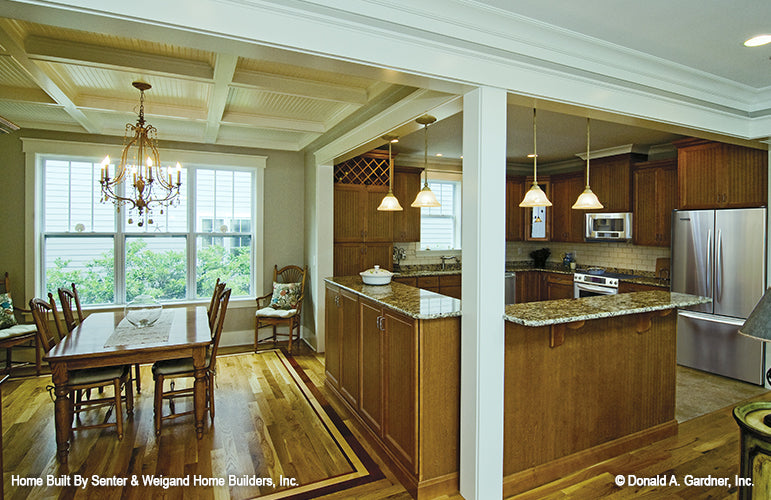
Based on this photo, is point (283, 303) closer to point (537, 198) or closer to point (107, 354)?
point (107, 354)

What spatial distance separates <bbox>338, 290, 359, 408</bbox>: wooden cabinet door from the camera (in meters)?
3.38

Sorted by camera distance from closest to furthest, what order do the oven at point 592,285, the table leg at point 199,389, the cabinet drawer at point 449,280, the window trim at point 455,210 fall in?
the table leg at point 199,389
the oven at point 592,285
the cabinet drawer at point 449,280
the window trim at point 455,210

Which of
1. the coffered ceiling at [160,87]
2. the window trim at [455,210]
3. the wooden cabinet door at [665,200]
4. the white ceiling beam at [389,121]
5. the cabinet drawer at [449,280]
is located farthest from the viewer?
the window trim at [455,210]

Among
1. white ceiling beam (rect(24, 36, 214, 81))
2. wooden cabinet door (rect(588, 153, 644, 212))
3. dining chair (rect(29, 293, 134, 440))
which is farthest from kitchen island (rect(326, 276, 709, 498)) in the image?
wooden cabinet door (rect(588, 153, 644, 212))

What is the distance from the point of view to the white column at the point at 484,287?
2.27m

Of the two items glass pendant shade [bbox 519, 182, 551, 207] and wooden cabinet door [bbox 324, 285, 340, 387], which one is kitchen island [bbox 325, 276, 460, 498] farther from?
glass pendant shade [bbox 519, 182, 551, 207]

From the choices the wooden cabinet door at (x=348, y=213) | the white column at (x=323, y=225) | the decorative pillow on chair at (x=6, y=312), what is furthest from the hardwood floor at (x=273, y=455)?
the wooden cabinet door at (x=348, y=213)

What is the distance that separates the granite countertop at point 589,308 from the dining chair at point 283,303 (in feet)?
10.9

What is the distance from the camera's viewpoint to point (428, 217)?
6.70 meters

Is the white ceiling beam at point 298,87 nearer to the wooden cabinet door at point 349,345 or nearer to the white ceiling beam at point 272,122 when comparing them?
the white ceiling beam at point 272,122

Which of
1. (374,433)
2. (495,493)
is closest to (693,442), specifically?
(495,493)

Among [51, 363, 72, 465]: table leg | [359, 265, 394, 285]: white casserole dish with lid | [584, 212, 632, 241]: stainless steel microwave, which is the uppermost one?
[584, 212, 632, 241]: stainless steel microwave

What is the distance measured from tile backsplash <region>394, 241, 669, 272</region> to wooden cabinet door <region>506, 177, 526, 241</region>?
35 cm

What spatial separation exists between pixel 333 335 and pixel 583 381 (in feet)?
7.11
